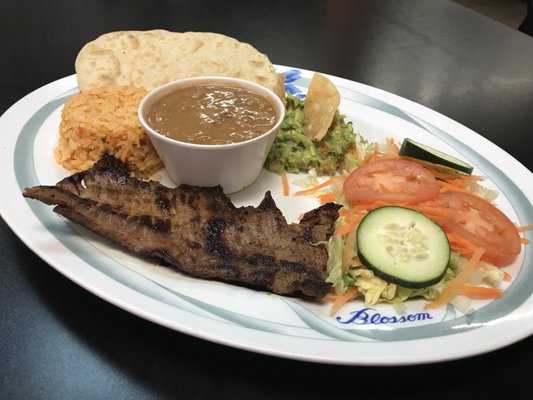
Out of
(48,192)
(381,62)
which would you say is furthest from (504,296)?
(381,62)

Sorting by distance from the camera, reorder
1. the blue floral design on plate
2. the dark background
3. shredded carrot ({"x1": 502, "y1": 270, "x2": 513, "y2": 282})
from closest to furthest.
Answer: the dark background → shredded carrot ({"x1": 502, "y1": 270, "x2": 513, "y2": 282}) → the blue floral design on plate

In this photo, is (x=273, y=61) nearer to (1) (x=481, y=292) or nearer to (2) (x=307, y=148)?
(2) (x=307, y=148)

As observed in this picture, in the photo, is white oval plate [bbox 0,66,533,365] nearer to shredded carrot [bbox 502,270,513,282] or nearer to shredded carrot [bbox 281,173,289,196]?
shredded carrot [bbox 502,270,513,282]

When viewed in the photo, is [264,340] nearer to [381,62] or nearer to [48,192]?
[48,192]

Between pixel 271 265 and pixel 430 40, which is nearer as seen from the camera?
pixel 271 265

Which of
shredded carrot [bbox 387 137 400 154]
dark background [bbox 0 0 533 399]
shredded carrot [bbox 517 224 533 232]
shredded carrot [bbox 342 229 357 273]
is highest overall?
shredded carrot [bbox 517 224 533 232]

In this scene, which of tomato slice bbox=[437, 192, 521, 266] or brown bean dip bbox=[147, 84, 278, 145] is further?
brown bean dip bbox=[147, 84, 278, 145]

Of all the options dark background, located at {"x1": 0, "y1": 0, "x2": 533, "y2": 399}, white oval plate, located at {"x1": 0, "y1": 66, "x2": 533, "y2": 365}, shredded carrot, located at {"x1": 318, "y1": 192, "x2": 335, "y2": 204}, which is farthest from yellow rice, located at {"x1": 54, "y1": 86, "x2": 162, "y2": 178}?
shredded carrot, located at {"x1": 318, "y1": 192, "x2": 335, "y2": 204}
